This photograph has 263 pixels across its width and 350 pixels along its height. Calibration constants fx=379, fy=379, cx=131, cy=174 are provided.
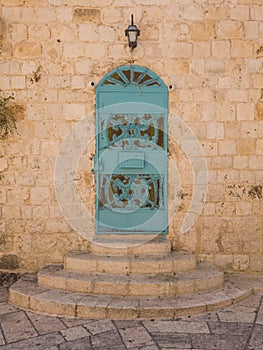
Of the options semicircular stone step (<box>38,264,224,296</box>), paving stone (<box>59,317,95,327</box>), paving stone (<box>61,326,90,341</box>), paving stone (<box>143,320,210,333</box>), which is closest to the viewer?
paving stone (<box>61,326,90,341</box>)

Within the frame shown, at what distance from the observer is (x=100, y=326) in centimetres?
368

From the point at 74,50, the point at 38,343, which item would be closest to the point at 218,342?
the point at 38,343

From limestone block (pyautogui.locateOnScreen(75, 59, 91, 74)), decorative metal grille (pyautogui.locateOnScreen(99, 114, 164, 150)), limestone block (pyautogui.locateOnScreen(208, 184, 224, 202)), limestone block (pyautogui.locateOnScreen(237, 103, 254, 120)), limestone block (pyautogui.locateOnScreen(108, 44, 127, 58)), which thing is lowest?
limestone block (pyautogui.locateOnScreen(208, 184, 224, 202))

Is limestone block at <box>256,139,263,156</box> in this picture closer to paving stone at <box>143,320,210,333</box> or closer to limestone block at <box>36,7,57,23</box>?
paving stone at <box>143,320,210,333</box>

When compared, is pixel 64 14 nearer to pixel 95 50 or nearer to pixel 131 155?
pixel 95 50

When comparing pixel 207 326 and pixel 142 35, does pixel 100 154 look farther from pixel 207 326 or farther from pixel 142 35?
pixel 207 326

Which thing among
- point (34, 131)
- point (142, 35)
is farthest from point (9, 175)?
point (142, 35)

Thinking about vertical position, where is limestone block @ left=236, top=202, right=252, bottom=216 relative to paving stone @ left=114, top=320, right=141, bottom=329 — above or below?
above

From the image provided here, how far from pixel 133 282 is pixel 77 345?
3.42 feet

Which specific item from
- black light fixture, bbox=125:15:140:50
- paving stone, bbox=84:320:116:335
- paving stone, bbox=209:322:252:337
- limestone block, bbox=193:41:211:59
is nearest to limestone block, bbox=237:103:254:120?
limestone block, bbox=193:41:211:59

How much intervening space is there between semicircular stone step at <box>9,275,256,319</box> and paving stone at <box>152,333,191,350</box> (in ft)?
1.17

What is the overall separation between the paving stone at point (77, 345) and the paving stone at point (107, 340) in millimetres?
53

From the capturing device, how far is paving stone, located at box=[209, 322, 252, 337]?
140 inches

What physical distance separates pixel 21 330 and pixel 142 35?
3.72 meters
